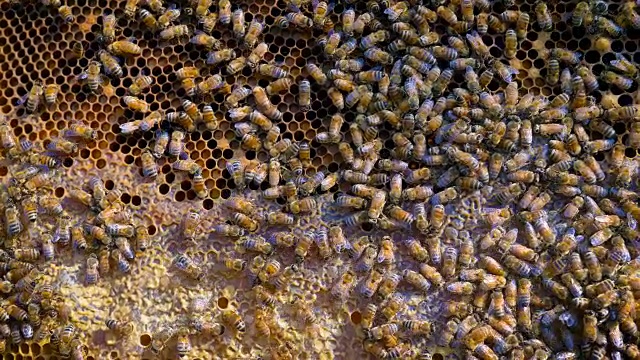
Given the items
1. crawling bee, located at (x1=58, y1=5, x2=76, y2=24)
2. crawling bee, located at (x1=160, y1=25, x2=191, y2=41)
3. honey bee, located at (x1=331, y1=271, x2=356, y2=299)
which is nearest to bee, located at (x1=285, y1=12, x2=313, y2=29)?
crawling bee, located at (x1=160, y1=25, x2=191, y2=41)

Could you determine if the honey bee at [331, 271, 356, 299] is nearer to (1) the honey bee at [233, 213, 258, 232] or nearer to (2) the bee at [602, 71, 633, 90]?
(1) the honey bee at [233, 213, 258, 232]

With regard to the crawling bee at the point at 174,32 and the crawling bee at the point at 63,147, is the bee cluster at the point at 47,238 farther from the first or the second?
the crawling bee at the point at 174,32

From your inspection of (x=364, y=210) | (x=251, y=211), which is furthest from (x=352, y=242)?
(x=251, y=211)

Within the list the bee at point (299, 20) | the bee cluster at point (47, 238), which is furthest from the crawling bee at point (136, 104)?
the bee at point (299, 20)

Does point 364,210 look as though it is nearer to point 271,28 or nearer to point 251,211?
point 251,211

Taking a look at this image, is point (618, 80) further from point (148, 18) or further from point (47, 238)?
point (47, 238)
